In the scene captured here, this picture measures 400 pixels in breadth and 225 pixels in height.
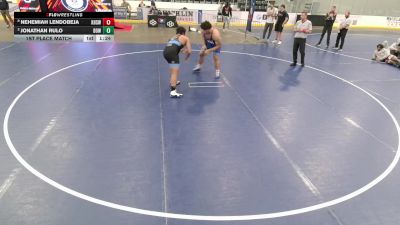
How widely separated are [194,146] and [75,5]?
5.62 metres

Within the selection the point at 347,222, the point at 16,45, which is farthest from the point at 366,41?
the point at 16,45

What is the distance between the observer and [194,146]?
6.30 m

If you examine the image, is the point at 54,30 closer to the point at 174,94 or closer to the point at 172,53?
the point at 172,53

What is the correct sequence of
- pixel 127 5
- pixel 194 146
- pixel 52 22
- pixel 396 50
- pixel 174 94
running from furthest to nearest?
1. pixel 127 5
2. pixel 396 50
3. pixel 174 94
4. pixel 52 22
5. pixel 194 146

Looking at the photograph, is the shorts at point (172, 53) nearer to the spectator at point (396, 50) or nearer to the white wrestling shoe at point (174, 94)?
the white wrestling shoe at point (174, 94)

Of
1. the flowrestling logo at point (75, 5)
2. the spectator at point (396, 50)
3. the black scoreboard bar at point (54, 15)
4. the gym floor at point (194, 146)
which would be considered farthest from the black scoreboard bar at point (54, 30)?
the spectator at point (396, 50)

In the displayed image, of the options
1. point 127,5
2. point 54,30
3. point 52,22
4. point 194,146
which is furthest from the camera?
point 127,5

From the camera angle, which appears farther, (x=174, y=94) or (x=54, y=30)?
(x=174, y=94)

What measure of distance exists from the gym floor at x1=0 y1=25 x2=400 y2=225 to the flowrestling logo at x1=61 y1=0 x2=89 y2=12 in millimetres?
2190

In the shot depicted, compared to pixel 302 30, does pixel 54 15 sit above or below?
above

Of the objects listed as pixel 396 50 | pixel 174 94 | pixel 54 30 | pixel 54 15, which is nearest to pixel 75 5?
pixel 54 15

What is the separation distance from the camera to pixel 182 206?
4.68 meters
